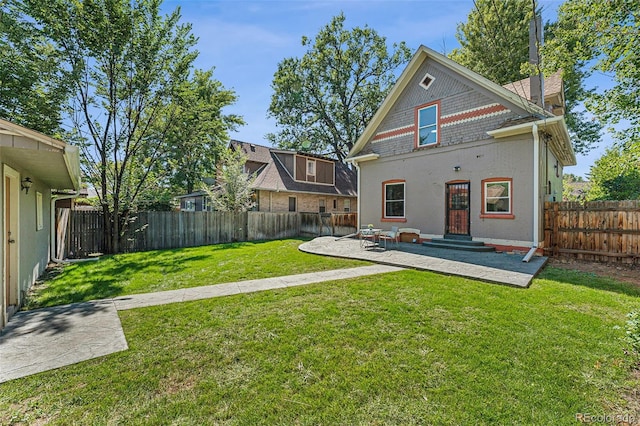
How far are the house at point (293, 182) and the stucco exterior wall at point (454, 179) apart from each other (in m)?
7.25

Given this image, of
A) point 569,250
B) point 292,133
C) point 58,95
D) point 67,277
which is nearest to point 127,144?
point 58,95

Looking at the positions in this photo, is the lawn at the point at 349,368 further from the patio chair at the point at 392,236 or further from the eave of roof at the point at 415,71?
the eave of roof at the point at 415,71

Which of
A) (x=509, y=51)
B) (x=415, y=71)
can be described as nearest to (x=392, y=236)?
(x=415, y=71)

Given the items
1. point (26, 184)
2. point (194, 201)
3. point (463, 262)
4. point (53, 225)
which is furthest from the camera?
point (194, 201)

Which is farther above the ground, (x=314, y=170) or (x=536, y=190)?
(x=314, y=170)

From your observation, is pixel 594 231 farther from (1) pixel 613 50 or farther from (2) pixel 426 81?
(2) pixel 426 81

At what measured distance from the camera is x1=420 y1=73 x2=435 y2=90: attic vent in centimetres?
1151

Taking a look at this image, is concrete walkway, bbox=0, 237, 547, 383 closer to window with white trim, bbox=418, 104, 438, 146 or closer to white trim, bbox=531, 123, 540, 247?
white trim, bbox=531, 123, 540, 247

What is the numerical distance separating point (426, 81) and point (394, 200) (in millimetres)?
5105

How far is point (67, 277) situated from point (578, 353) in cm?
975

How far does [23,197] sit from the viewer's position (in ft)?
17.9

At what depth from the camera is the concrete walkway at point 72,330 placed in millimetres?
2980

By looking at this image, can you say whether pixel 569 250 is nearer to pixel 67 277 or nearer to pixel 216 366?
pixel 216 366

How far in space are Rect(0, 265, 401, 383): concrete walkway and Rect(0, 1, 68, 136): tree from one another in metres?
9.32
